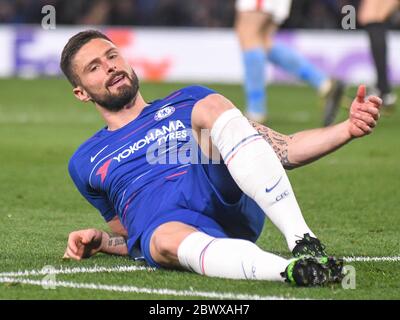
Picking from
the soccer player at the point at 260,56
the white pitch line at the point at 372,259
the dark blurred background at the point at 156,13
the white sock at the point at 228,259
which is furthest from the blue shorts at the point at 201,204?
the dark blurred background at the point at 156,13

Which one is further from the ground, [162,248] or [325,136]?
[325,136]

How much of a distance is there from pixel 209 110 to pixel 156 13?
55.3ft

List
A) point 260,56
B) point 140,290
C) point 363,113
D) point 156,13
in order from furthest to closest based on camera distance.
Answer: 1. point 156,13
2. point 260,56
3. point 363,113
4. point 140,290

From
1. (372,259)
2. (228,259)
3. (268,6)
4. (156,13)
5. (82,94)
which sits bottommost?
(156,13)

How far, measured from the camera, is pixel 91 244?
5.77 m

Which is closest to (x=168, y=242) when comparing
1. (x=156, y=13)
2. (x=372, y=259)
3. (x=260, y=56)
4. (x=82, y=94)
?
(x=82, y=94)

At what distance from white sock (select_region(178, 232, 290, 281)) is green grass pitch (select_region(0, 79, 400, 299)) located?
0.05m

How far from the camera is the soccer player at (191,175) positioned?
504 cm

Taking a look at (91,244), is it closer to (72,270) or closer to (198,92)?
(72,270)

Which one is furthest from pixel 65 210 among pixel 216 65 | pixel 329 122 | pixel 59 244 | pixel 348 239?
pixel 216 65

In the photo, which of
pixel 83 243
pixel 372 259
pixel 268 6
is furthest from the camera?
pixel 268 6

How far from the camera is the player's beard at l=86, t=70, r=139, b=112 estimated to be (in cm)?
573

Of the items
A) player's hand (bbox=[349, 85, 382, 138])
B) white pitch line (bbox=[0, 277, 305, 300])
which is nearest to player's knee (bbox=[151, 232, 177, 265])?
white pitch line (bbox=[0, 277, 305, 300])
